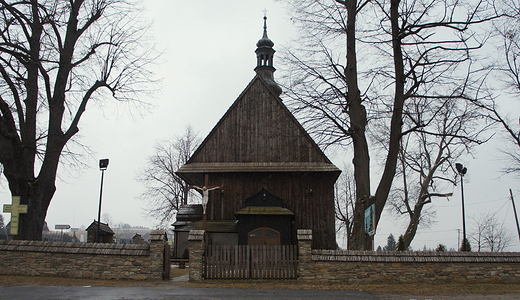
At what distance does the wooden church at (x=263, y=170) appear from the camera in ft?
70.1

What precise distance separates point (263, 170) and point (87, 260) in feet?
29.7

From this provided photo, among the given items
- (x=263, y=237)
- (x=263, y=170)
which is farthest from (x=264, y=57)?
(x=263, y=237)

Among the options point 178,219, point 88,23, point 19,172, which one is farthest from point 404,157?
point 19,172

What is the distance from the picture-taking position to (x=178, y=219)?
2758 cm

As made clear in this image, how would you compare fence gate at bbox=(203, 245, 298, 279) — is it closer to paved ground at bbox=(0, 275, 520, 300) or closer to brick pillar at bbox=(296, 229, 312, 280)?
brick pillar at bbox=(296, 229, 312, 280)

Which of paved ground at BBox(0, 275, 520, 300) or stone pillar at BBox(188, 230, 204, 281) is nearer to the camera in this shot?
paved ground at BBox(0, 275, 520, 300)

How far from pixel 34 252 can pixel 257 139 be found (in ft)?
35.7

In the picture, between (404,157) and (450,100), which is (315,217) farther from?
(404,157)

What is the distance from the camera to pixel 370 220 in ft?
48.8

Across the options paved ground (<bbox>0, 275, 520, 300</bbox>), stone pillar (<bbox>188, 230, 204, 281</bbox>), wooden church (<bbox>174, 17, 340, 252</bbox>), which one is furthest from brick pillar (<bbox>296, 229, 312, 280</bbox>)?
wooden church (<bbox>174, 17, 340, 252</bbox>)

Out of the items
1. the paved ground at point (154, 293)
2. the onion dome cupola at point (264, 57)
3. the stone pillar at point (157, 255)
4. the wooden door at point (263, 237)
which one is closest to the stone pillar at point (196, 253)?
the stone pillar at point (157, 255)

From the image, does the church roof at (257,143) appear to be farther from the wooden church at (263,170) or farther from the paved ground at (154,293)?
the paved ground at (154,293)

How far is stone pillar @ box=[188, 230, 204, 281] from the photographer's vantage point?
14961mm

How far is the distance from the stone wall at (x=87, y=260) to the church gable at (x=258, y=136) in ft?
25.3
